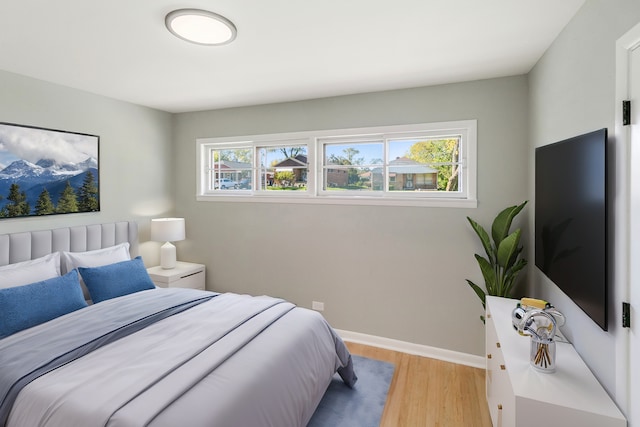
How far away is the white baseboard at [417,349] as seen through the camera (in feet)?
9.65

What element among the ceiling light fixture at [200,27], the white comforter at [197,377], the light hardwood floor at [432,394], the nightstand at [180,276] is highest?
the ceiling light fixture at [200,27]

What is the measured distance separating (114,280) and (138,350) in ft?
3.90

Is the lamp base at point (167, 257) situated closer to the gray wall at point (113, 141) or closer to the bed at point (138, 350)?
the gray wall at point (113, 141)

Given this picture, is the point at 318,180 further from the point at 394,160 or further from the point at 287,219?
the point at 394,160

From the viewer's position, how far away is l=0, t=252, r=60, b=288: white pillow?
2.44m

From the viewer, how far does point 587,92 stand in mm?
1638

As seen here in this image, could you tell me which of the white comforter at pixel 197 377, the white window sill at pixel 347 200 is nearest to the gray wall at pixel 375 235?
the white window sill at pixel 347 200

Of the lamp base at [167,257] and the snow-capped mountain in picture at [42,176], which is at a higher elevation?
the snow-capped mountain in picture at [42,176]

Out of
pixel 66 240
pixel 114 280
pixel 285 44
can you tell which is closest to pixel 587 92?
pixel 285 44

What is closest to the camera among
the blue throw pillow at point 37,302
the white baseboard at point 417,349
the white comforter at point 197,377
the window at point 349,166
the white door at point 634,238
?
the white door at point 634,238

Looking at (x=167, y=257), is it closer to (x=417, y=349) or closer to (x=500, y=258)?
(x=417, y=349)

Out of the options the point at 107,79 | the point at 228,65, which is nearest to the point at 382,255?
the point at 228,65

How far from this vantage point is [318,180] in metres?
3.56

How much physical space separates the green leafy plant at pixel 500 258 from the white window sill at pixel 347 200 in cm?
26
